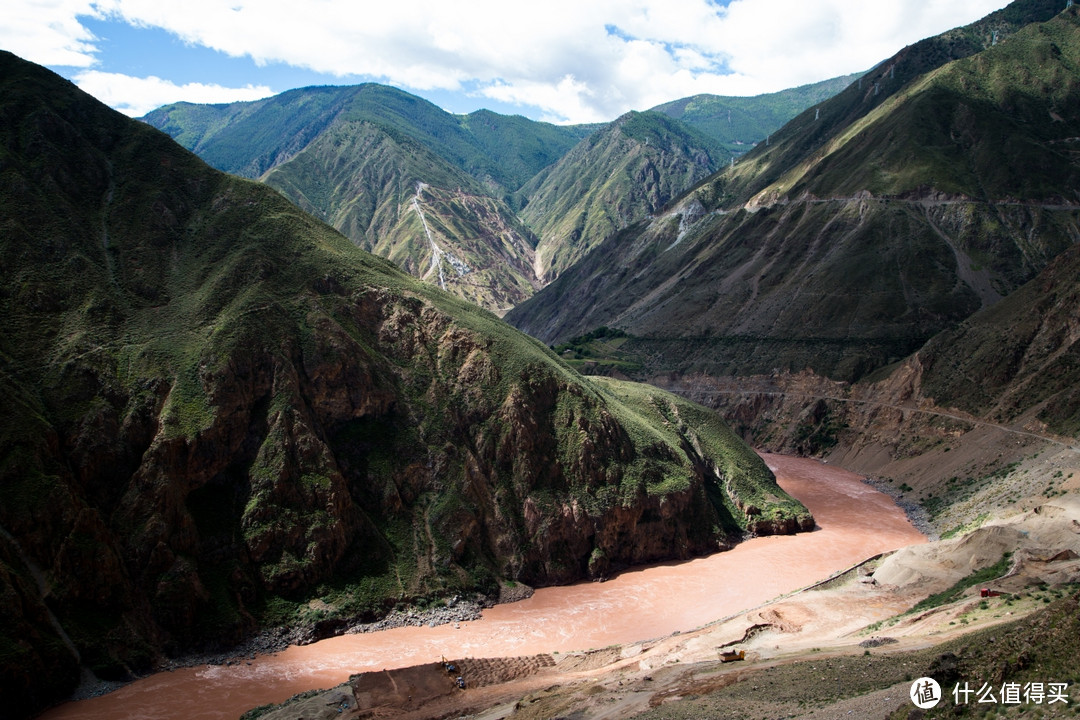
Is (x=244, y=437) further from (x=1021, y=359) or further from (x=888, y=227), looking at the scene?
(x=888, y=227)

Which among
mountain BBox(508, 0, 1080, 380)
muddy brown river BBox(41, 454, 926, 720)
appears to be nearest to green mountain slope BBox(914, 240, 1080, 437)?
mountain BBox(508, 0, 1080, 380)

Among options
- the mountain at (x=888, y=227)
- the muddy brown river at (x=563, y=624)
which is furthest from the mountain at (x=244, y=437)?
the mountain at (x=888, y=227)

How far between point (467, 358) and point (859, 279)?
2893 inches

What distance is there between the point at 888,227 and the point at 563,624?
94277 mm

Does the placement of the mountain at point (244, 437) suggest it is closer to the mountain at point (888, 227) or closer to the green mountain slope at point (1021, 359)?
the green mountain slope at point (1021, 359)

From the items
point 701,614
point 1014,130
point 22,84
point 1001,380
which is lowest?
point 701,614

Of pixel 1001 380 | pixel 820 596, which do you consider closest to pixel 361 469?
pixel 820 596

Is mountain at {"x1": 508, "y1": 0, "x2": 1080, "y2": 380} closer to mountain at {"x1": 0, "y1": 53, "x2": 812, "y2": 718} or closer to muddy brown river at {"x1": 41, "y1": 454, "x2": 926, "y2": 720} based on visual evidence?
muddy brown river at {"x1": 41, "y1": 454, "x2": 926, "y2": 720}

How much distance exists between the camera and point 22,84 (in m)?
64.2

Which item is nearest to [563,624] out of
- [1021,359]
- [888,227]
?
[1021,359]

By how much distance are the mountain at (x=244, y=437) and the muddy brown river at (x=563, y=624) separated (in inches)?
82.3

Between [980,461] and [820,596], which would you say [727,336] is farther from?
[820,596]

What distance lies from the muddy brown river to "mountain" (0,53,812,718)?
2.09 meters

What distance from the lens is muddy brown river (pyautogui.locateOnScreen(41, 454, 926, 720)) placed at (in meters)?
38.9
